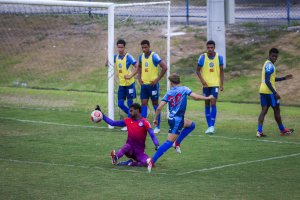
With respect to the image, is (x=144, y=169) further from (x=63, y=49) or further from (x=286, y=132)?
(x=63, y=49)

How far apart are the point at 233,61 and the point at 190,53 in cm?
216

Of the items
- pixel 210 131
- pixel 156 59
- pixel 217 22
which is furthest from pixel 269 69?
pixel 217 22

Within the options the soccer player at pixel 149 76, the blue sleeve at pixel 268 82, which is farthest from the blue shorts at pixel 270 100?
the soccer player at pixel 149 76

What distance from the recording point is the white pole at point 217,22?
29.4 meters

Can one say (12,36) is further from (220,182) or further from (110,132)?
(220,182)

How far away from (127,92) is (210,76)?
7.97ft

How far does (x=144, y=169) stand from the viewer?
15.9 metres

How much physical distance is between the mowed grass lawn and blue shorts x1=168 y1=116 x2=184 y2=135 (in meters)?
0.72

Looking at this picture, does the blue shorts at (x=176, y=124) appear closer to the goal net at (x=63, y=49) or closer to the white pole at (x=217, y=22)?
the goal net at (x=63, y=49)

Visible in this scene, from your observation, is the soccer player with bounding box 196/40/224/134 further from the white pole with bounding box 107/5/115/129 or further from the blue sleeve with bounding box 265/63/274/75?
the white pole with bounding box 107/5/115/129

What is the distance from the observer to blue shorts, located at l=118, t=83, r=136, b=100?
21859mm

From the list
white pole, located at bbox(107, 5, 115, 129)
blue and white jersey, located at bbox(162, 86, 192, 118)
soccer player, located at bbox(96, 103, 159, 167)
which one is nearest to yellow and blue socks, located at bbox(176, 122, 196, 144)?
blue and white jersey, located at bbox(162, 86, 192, 118)

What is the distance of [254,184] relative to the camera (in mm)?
14406

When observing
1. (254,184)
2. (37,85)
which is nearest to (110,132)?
(254,184)
